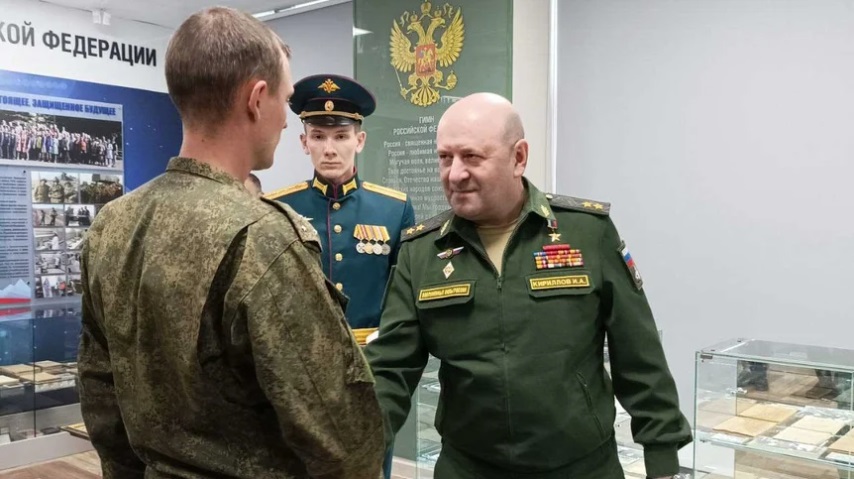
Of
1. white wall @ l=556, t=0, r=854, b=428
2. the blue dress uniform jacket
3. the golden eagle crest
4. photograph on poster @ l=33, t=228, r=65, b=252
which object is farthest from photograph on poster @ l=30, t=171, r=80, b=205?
white wall @ l=556, t=0, r=854, b=428

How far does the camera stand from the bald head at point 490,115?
172 cm

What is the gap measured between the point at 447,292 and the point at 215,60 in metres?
0.84

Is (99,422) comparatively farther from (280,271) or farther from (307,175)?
(307,175)

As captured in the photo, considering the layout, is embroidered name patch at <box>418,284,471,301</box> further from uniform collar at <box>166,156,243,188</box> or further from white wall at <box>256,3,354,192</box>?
white wall at <box>256,3,354,192</box>

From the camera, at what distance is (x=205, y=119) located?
112 cm

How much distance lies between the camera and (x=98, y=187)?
17.7 feet

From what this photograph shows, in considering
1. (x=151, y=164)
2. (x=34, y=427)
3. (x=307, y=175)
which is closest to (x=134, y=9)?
(x=151, y=164)

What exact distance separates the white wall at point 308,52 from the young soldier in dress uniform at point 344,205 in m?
2.82

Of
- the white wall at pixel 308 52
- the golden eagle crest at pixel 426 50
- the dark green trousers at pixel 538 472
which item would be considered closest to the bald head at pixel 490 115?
the dark green trousers at pixel 538 472

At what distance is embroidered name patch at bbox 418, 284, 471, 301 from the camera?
1.72 metres

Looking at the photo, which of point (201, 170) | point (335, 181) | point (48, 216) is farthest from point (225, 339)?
point (48, 216)

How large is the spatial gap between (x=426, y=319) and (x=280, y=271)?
77 cm

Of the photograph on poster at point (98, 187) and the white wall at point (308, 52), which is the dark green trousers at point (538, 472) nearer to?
the white wall at point (308, 52)

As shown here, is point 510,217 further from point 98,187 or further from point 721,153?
point 98,187
